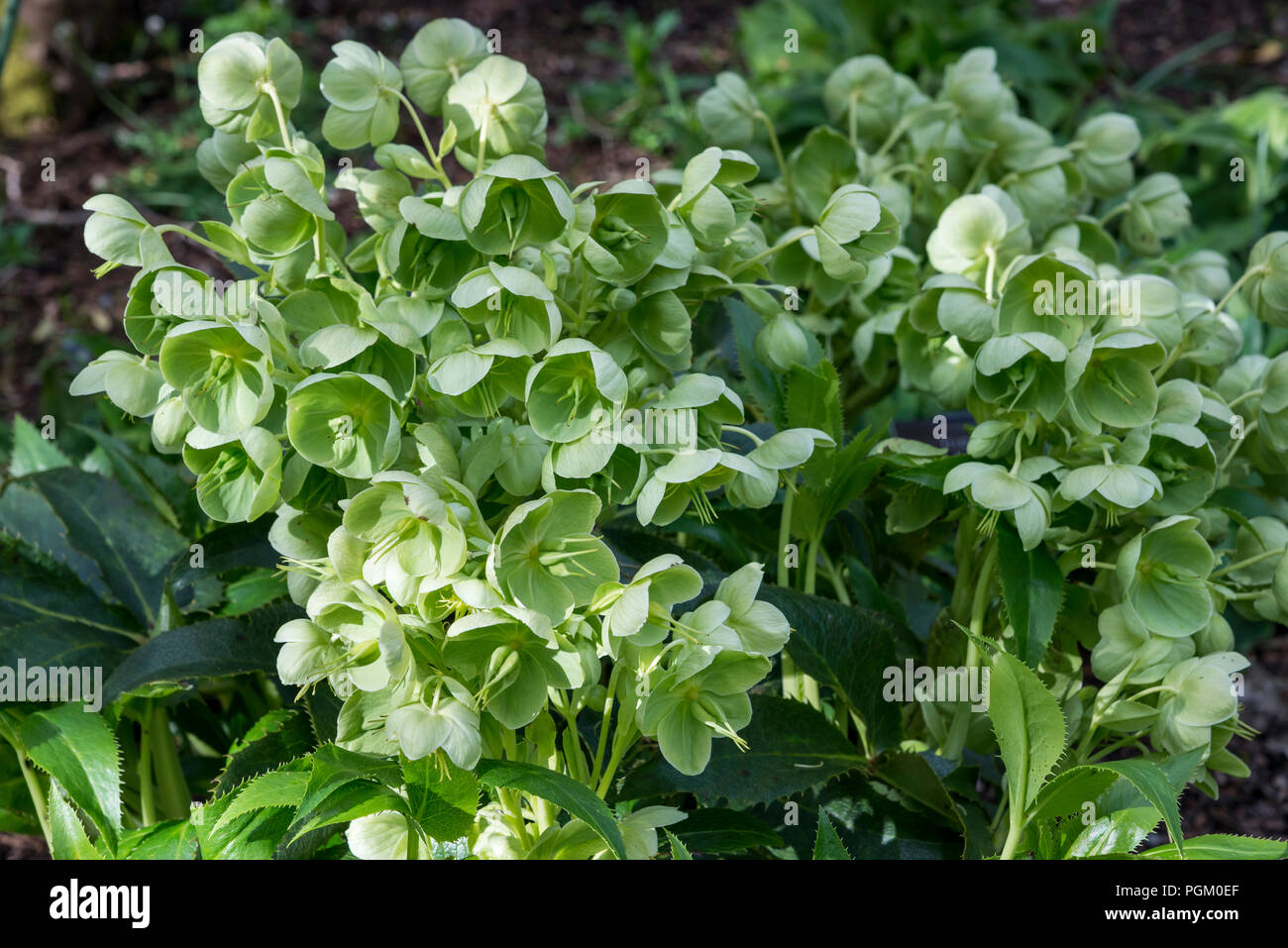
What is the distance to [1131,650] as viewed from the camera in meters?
0.84

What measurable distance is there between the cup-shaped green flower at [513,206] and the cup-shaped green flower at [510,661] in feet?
0.77

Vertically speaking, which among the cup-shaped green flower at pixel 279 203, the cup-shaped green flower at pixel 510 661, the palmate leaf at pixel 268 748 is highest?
the cup-shaped green flower at pixel 279 203

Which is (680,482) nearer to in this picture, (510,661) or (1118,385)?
(510,661)

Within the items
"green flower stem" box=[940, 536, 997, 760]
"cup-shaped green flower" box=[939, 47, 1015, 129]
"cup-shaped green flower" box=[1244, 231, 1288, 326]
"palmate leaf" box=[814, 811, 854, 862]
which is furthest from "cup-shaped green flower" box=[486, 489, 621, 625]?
"cup-shaped green flower" box=[939, 47, 1015, 129]

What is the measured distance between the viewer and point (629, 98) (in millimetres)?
2814

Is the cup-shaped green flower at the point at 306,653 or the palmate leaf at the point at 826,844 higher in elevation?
the cup-shaped green flower at the point at 306,653

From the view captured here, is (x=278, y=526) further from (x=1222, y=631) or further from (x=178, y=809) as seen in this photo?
(x=1222, y=631)

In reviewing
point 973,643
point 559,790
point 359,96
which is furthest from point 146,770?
point 973,643

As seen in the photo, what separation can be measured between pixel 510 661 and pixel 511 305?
8.6 inches

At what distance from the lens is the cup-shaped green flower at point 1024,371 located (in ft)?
2.60

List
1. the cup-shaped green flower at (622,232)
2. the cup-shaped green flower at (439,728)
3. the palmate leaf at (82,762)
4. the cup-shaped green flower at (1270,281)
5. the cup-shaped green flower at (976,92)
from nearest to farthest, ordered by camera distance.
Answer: the cup-shaped green flower at (439,728) < the cup-shaped green flower at (622,232) < the palmate leaf at (82,762) < the cup-shaped green flower at (1270,281) < the cup-shaped green flower at (976,92)

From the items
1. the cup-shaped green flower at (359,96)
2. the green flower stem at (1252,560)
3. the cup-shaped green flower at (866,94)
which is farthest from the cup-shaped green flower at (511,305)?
the cup-shaped green flower at (866,94)

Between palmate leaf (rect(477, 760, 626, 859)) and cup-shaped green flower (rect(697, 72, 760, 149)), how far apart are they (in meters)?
0.75

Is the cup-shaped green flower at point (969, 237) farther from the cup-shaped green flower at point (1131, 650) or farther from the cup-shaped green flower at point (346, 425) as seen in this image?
the cup-shaped green flower at point (346, 425)
